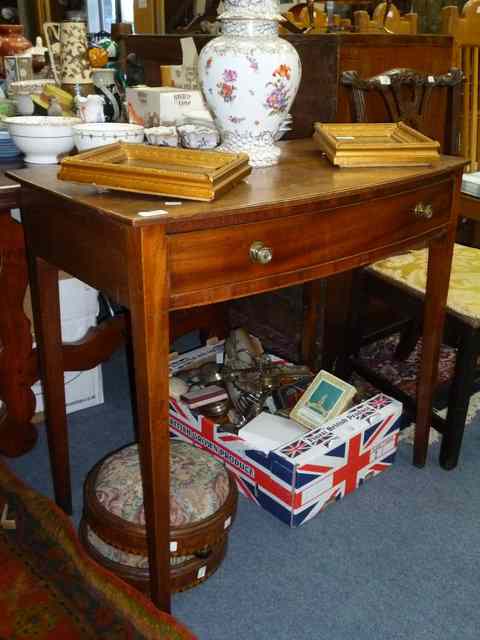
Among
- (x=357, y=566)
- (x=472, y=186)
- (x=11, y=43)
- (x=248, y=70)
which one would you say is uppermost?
(x=11, y=43)

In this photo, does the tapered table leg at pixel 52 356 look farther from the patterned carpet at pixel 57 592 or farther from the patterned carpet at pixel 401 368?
the patterned carpet at pixel 401 368

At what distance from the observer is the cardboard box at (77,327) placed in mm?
1698

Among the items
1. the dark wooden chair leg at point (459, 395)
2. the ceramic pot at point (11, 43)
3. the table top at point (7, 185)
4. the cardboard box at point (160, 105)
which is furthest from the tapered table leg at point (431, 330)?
the ceramic pot at point (11, 43)

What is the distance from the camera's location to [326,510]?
150 cm

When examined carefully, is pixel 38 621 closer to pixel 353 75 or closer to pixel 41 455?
pixel 41 455

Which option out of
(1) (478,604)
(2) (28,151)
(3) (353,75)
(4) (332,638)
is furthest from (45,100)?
(1) (478,604)

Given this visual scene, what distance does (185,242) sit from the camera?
2.85 ft

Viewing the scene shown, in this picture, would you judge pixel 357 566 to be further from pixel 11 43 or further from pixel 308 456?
pixel 11 43

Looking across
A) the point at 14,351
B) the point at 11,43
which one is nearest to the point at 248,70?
the point at 14,351

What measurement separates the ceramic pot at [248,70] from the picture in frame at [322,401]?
2.21ft

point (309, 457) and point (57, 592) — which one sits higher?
point (309, 457)

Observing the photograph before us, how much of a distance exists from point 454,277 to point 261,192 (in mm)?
832

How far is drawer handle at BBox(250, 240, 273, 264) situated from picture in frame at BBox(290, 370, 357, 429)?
0.66 meters

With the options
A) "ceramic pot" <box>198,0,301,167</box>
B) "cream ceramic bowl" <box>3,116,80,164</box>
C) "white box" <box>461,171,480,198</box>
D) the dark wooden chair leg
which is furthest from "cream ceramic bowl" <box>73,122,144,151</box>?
"white box" <box>461,171,480,198</box>
